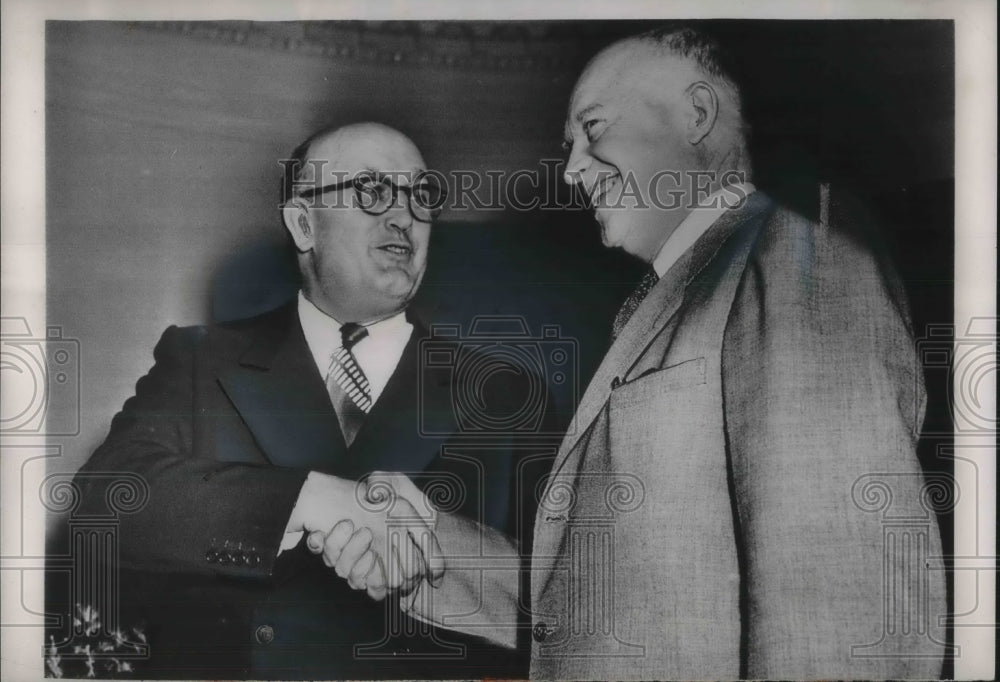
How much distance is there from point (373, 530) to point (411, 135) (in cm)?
Answer: 138

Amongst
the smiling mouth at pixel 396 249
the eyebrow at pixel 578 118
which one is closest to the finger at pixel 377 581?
the smiling mouth at pixel 396 249

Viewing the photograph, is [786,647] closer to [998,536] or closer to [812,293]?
[998,536]

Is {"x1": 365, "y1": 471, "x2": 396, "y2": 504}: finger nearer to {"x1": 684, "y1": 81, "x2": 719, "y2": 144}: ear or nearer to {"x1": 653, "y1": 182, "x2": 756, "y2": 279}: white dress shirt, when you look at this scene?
{"x1": 653, "y1": 182, "x2": 756, "y2": 279}: white dress shirt

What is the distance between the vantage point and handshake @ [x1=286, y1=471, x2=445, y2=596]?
2887mm

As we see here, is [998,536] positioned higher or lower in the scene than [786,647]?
higher

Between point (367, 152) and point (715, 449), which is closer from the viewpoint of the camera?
point (715, 449)

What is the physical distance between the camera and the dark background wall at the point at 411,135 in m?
2.92

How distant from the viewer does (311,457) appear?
9.54ft

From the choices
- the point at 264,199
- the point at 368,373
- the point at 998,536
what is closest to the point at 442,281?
the point at 368,373

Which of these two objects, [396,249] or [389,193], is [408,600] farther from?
[389,193]

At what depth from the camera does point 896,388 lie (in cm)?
287

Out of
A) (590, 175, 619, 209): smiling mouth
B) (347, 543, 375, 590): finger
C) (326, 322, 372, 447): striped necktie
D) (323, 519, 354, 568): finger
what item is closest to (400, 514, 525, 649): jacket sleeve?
(347, 543, 375, 590): finger

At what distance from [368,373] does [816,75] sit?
1.89m

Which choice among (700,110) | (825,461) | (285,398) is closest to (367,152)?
(285,398)
